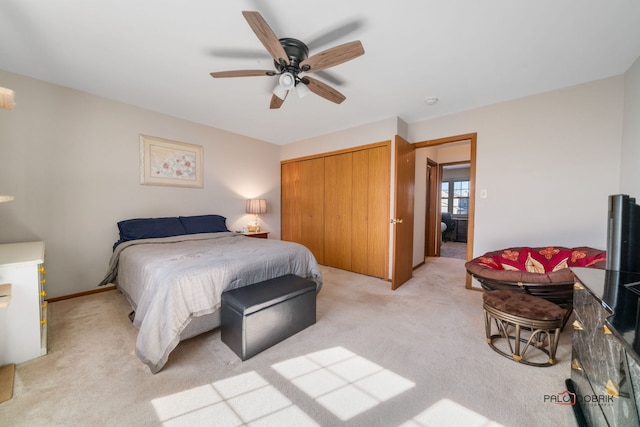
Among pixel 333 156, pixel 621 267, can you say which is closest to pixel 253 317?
pixel 621 267

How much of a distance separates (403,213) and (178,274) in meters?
2.86

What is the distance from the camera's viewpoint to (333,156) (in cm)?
423

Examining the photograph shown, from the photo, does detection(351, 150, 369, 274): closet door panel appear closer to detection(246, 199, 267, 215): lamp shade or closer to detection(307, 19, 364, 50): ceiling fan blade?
detection(246, 199, 267, 215): lamp shade

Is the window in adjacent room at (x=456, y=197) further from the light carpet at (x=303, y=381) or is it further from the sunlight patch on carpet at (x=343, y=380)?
the sunlight patch on carpet at (x=343, y=380)

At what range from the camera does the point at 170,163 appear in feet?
11.6

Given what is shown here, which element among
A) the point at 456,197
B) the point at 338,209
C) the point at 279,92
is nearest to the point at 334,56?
the point at 279,92

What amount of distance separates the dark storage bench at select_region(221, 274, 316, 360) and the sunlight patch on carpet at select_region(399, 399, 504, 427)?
1.06 meters

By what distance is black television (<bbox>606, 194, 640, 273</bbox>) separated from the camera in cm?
131

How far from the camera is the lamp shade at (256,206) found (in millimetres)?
4375

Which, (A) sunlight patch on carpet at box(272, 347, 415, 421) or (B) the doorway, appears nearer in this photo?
(A) sunlight patch on carpet at box(272, 347, 415, 421)

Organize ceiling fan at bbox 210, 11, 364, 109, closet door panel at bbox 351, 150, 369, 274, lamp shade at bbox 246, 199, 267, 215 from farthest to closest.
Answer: lamp shade at bbox 246, 199, 267, 215 < closet door panel at bbox 351, 150, 369, 274 < ceiling fan at bbox 210, 11, 364, 109

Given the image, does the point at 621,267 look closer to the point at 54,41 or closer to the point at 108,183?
the point at 54,41

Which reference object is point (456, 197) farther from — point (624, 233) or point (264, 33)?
point (264, 33)

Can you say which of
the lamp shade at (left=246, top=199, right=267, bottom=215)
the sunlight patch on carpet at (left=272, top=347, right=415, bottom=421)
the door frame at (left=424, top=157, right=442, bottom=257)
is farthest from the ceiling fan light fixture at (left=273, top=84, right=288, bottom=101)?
the door frame at (left=424, top=157, right=442, bottom=257)
